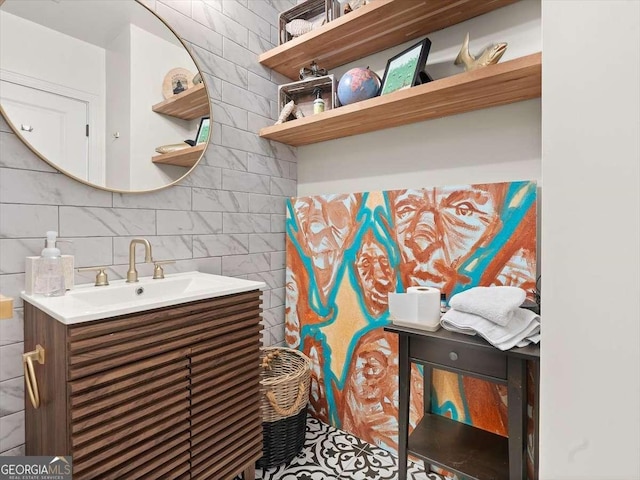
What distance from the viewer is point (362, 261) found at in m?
→ 1.83

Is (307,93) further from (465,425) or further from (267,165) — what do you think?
(465,425)

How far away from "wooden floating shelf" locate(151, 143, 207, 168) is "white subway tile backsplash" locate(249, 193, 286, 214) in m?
0.41

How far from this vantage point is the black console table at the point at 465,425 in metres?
1.09

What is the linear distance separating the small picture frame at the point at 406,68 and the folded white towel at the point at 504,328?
1.05m

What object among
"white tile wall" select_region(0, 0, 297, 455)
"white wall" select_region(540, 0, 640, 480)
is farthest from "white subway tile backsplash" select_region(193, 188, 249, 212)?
"white wall" select_region(540, 0, 640, 480)

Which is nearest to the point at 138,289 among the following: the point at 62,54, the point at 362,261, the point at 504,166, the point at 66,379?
the point at 66,379

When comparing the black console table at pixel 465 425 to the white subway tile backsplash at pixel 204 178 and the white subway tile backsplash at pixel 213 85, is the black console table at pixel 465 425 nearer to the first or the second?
the white subway tile backsplash at pixel 204 178

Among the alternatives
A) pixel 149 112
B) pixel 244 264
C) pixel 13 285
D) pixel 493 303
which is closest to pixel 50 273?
pixel 13 285

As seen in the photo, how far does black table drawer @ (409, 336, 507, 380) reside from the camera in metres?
1.14

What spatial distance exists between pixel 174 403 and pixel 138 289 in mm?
496

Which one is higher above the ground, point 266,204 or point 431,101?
point 431,101

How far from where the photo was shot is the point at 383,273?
175cm

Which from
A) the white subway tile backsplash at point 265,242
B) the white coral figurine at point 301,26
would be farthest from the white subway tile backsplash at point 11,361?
the white coral figurine at point 301,26

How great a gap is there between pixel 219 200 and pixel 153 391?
104 centimetres
